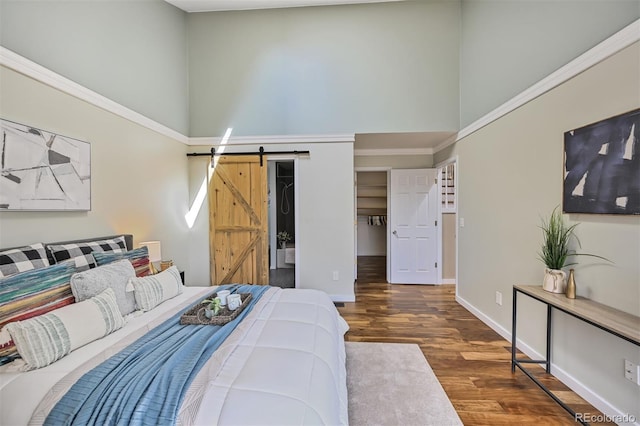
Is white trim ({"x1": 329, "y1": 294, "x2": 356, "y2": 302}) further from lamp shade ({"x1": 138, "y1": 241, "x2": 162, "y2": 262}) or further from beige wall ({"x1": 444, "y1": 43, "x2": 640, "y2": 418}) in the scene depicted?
lamp shade ({"x1": 138, "y1": 241, "x2": 162, "y2": 262})

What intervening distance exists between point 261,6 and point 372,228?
5.25m

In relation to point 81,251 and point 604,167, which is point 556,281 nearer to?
point 604,167

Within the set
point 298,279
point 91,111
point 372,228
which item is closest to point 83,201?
point 91,111

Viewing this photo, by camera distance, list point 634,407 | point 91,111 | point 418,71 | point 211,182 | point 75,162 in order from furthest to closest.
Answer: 1. point 211,182
2. point 418,71
3. point 91,111
4. point 75,162
5. point 634,407

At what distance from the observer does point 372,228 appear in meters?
6.80

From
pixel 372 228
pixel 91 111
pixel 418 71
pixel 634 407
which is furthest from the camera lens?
pixel 372 228

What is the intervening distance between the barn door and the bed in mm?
2134

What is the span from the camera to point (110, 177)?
2.39 metres

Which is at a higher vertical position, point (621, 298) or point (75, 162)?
point (75, 162)

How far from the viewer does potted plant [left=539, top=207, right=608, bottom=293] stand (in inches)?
72.9

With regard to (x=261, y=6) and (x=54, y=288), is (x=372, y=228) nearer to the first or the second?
(x=261, y=6)

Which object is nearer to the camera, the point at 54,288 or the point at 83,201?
the point at 54,288

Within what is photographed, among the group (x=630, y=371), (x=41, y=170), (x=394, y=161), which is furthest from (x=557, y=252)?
(x=41, y=170)

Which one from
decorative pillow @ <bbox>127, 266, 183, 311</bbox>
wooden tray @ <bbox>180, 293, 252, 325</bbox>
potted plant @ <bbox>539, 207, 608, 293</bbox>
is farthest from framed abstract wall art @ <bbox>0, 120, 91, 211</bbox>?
potted plant @ <bbox>539, 207, 608, 293</bbox>
